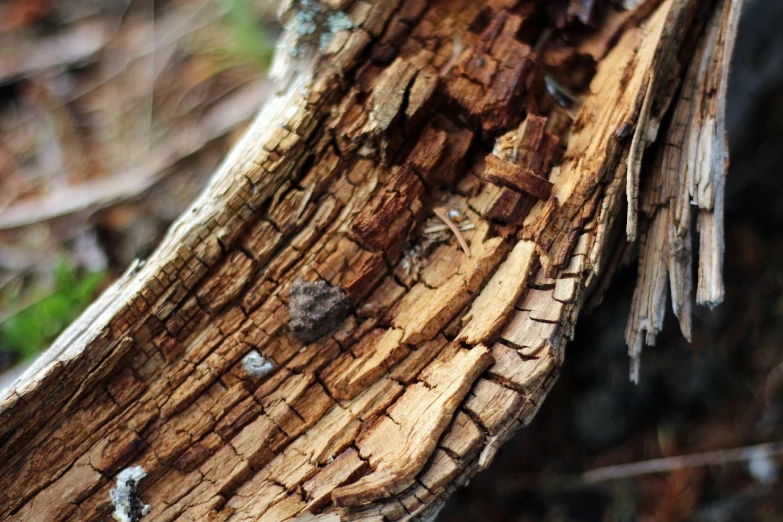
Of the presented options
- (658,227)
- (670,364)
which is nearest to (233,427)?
(658,227)

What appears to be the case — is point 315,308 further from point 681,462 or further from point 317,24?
point 681,462

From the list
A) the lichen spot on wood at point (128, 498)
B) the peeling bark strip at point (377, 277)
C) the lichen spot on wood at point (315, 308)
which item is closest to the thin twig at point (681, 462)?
the peeling bark strip at point (377, 277)

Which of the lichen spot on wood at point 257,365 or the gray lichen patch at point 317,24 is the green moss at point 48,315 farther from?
the gray lichen patch at point 317,24

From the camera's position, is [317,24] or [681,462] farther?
[681,462]

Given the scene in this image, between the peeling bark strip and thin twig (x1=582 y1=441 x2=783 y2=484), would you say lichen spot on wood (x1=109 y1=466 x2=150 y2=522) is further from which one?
thin twig (x1=582 y1=441 x2=783 y2=484)

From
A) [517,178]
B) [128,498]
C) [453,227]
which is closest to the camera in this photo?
[128,498]

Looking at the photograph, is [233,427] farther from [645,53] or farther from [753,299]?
[753,299]

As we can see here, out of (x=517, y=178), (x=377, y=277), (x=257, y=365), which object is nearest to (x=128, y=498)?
(x=257, y=365)
